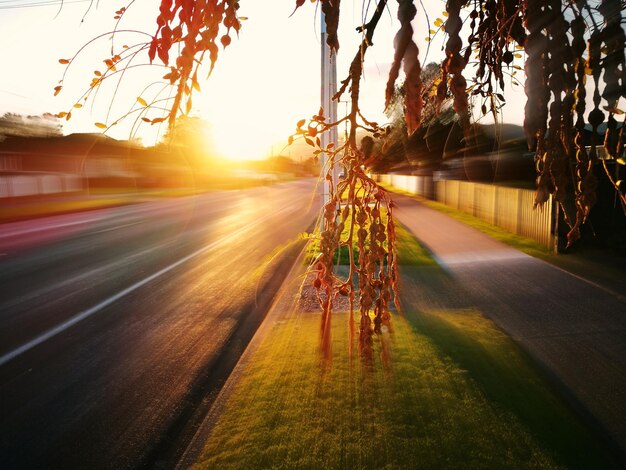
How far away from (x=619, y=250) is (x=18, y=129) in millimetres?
31337

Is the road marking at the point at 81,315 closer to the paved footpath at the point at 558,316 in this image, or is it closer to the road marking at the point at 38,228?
the paved footpath at the point at 558,316

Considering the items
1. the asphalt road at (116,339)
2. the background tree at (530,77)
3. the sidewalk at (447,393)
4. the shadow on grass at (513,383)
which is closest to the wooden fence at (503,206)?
the sidewalk at (447,393)

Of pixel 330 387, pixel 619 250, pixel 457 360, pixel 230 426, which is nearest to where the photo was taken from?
pixel 230 426

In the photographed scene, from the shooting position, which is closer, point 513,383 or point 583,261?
point 513,383

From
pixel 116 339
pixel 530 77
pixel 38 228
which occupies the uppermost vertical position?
pixel 530 77

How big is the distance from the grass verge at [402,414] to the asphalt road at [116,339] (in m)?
0.63

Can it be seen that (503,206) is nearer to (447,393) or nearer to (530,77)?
(447,393)

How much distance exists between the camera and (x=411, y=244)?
13.3 m

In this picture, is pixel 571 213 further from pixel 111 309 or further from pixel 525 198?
pixel 525 198

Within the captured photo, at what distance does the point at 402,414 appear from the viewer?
158 inches

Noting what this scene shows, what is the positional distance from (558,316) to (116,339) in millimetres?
6003

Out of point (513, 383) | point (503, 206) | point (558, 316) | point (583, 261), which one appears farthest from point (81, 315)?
point (503, 206)

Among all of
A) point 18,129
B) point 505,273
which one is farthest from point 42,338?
point 18,129

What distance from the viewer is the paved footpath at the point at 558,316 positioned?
4570 mm
